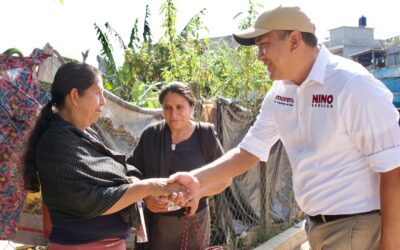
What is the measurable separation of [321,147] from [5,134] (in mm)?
1732

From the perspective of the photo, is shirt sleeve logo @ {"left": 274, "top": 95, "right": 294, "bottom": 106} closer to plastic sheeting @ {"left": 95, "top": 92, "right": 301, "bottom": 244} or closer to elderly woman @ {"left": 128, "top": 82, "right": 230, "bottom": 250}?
elderly woman @ {"left": 128, "top": 82, "right": 230, "bottom": 250}

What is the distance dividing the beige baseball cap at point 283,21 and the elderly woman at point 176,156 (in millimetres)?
1210

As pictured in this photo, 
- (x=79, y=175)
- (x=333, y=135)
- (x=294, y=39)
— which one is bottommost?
(x=79, y=175)

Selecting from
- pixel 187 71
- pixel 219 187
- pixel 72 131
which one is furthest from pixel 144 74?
pixel 72 131

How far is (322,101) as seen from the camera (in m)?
2.20

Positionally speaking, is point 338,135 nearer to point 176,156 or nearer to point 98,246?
point 98,246

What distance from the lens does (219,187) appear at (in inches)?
128

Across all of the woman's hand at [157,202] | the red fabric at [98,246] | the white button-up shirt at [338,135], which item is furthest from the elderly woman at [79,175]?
the white button-up shirt at [338,135]

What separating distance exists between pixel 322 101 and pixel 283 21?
1.51 ft

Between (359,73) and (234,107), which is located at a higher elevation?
(359,73)

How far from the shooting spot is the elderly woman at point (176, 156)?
11.0 feet

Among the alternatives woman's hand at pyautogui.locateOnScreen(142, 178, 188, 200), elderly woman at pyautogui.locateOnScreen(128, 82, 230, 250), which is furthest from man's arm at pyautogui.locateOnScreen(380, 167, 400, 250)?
elderly woman at pyautogui.locateOnScreen(128, 82, 230, 250)

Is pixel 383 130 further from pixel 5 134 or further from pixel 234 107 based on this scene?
pixel 234 107

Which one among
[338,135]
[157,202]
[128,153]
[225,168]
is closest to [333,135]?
[338,135]
